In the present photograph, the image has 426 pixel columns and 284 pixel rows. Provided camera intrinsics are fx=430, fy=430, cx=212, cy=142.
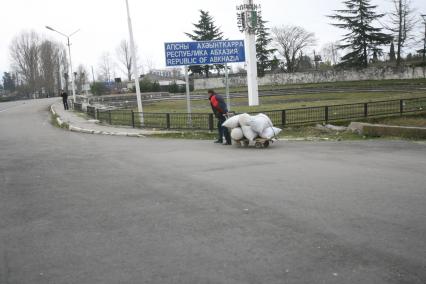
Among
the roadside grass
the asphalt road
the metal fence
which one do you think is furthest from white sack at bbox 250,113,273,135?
the roadside grass

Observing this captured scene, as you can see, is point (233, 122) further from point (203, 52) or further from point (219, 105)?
point (203, 52)

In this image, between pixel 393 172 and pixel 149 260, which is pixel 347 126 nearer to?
pixel 393 172

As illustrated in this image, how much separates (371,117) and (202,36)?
59267 millimetres

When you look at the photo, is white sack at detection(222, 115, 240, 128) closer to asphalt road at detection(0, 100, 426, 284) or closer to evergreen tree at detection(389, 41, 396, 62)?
asphalt road at detection(0, 100, 426, 284)

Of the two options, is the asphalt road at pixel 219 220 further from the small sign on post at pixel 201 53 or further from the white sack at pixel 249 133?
the small sign on post at pixel 201 53

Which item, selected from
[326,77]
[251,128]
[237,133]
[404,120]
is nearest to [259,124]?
[251,128]

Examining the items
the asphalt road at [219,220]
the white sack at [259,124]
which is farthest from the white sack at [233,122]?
the asphalt road at [219,220]

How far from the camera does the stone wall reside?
5269 centimetres

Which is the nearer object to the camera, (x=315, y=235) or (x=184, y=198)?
(x=315, y=235)

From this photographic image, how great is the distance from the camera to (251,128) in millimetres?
12812

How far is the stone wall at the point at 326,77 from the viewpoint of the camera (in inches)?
2075

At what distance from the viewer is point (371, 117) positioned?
18.0 m

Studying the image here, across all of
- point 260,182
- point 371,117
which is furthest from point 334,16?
point 260,182

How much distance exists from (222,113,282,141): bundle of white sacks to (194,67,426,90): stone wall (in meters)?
45.2
